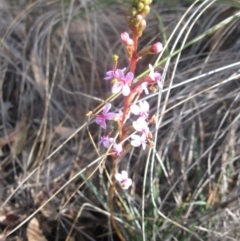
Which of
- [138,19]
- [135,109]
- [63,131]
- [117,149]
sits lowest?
[63,131]

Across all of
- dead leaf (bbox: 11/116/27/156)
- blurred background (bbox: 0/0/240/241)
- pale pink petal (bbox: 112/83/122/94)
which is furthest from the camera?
dead leaf (bbox: 11/116/27/156)

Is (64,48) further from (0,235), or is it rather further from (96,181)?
(0,235)

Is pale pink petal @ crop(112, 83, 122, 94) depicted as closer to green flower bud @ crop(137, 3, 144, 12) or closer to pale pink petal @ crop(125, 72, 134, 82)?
pale pink petal @ crop(125, 72, 134, 82)

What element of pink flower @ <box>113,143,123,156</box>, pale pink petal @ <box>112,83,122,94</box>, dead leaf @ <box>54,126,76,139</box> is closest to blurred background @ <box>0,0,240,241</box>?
dead leaf @ <box>54,126,76,139</box>

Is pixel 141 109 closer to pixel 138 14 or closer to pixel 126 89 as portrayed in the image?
pixel 126 89

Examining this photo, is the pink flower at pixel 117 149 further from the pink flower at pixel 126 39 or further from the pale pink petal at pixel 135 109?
the pink flower at pixel 126 39

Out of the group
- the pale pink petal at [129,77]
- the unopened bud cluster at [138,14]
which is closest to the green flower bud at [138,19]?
the unopened bud cluster at [138,14]

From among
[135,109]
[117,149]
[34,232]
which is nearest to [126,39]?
[135,109]

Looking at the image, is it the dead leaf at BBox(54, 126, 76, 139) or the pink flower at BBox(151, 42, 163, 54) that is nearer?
the pink flower at BBox(151, 42, 163, 54)
